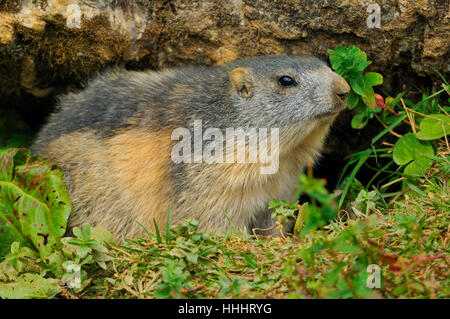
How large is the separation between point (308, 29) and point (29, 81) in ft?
12.3

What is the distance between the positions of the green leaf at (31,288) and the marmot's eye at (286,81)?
3034 millimetres

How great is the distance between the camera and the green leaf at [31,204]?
5.29 m

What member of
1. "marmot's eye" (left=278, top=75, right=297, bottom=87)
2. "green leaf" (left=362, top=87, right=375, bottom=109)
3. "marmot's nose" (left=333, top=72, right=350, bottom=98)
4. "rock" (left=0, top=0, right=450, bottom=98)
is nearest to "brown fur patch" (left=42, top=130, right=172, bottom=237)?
"rock" (left=0, top=0, right=450, bottom=98)

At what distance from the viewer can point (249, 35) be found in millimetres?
6590

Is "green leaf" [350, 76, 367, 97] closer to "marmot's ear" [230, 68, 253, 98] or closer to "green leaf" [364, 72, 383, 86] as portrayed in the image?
"green leaf" [364, 72, 383, 86]

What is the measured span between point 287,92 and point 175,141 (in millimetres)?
1359

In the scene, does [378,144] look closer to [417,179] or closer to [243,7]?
[417,179]

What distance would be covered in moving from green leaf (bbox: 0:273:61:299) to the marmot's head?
2.59m

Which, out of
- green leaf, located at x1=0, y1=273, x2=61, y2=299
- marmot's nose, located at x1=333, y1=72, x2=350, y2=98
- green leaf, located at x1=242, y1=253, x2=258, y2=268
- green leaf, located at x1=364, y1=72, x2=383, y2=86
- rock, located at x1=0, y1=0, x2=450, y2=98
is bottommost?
green leaf, located at x1=0, y1=273, x2=61, y2=299

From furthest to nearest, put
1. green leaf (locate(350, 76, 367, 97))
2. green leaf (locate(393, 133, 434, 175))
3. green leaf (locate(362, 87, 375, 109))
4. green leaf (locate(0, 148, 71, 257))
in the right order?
green leaf (locate(362, 87, 375, 109)) < green leaf (locate(350, 76, 367, 97)) < green leaf (locate(393, 133, 434, 175)) < green leaf (locate(0, 148, 71, 257))

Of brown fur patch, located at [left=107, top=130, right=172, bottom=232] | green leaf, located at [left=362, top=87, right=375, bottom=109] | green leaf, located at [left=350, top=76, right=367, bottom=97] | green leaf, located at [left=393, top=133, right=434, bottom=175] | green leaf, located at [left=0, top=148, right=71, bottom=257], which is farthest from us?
green leaf, located at [left=362, top=87, right=375, bottom=109]

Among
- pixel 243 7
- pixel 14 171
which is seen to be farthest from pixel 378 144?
pixel 14 171

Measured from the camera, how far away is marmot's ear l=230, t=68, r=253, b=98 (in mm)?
5500

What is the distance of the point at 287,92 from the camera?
5469 mm
